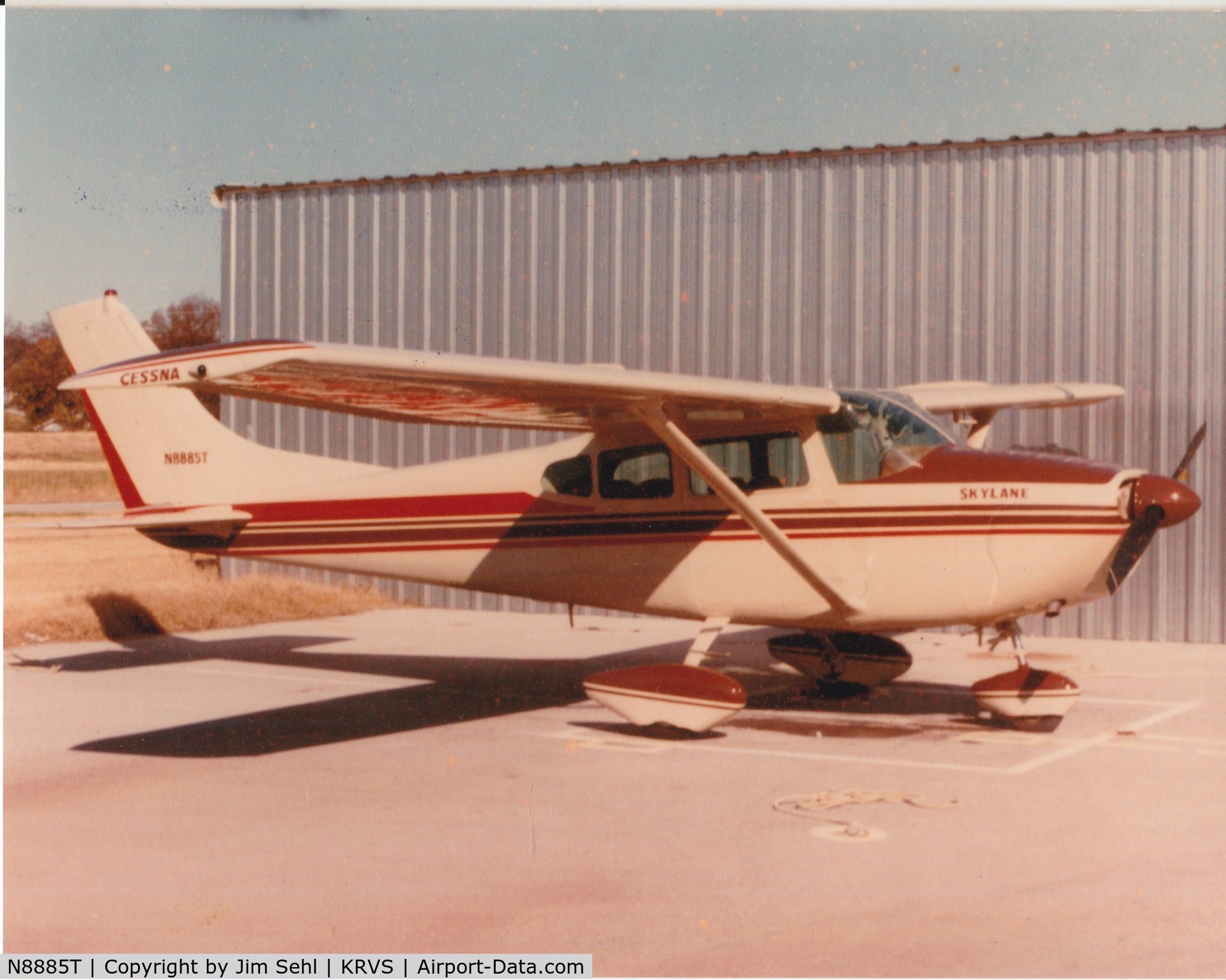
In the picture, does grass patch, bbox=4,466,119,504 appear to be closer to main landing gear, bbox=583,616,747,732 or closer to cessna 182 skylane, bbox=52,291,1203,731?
cessna 182 skylane, bbox=52,291,1203,731

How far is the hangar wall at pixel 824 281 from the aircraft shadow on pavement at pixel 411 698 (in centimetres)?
417

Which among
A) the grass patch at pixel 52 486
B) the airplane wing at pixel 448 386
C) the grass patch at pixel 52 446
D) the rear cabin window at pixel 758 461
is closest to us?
the airplane wing at pixel 448 386

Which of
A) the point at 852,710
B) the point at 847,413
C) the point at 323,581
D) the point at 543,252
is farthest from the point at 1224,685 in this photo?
the point at 323,581

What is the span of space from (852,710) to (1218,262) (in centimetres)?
715

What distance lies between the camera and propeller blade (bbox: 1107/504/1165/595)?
674 centimetres

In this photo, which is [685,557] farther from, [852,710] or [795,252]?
[795,252]

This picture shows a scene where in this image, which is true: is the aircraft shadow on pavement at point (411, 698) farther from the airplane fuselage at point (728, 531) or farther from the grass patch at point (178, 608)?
the airplane fuselage at point (728, 531)

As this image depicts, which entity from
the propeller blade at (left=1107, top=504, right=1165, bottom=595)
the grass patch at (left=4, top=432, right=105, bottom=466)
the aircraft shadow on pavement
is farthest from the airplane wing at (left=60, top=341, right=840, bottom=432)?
the grass patch at (left=4, top=432, right=105, bottom=466)

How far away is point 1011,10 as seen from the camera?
6020mm

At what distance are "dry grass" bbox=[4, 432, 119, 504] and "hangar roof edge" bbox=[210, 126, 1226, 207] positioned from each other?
3.91 m

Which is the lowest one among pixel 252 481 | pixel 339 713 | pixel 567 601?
pixel 339 713

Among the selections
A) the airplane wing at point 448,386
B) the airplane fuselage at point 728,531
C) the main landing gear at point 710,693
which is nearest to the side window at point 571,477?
the airplane fuselage at point 728,531

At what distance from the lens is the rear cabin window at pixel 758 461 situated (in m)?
7.68

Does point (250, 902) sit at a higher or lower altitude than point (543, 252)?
lower
